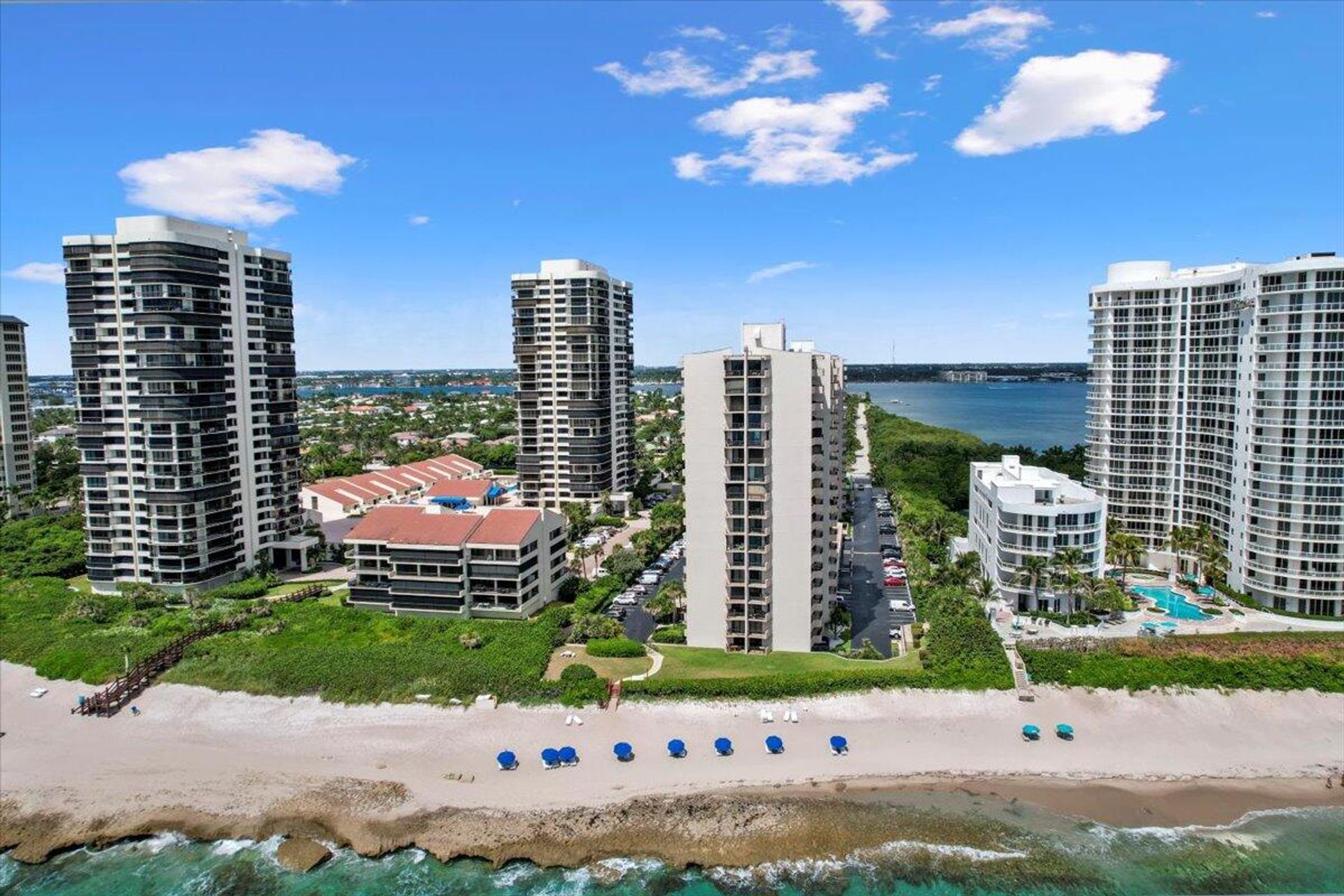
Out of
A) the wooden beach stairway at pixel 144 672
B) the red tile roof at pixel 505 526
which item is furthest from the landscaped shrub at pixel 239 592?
the red tile roof at pixel 505 526

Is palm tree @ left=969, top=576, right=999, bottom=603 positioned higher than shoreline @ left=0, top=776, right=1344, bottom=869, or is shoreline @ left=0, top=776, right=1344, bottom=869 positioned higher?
palm tree @ left=969, top=576, right=999, bottom=603

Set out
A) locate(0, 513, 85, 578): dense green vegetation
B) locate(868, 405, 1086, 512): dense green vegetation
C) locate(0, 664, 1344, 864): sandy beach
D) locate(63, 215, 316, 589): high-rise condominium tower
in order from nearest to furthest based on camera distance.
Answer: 1. locate(0, 664, 1344, 864): sandy beach
2. locate(63, 215, 316, 589): high-rise condominium tower
3. locate(0, 513, 85, 578): dense green vegetation
4. locate(868, 405, 1086, 512): dense green vegetation

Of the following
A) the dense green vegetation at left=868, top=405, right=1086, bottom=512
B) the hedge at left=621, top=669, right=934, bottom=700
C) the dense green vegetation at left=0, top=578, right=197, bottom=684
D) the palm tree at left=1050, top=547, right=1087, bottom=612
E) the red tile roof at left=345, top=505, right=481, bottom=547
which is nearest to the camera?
the hedge at left=621, top=669, right=934, bottom=700

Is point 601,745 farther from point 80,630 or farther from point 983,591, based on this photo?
point 80,630

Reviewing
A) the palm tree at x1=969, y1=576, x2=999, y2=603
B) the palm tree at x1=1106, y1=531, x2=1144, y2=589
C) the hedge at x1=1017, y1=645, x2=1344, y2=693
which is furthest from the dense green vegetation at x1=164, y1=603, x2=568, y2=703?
the palm tree at x1=1106, y1=531, x2=1144, y2=589

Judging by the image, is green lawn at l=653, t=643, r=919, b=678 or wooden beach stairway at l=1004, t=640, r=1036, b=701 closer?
wooden beach stairway at l=1004, t=640, r=1036, b=701

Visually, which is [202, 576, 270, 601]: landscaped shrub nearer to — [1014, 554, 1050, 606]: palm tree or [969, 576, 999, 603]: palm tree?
[969, 576, 999, 603]: palm tree

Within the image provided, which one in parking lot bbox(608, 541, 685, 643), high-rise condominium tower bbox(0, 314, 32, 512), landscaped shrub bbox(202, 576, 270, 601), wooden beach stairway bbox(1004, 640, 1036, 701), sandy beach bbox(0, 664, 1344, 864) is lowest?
sandy beach bbox(0, 664, 1344, 864)
